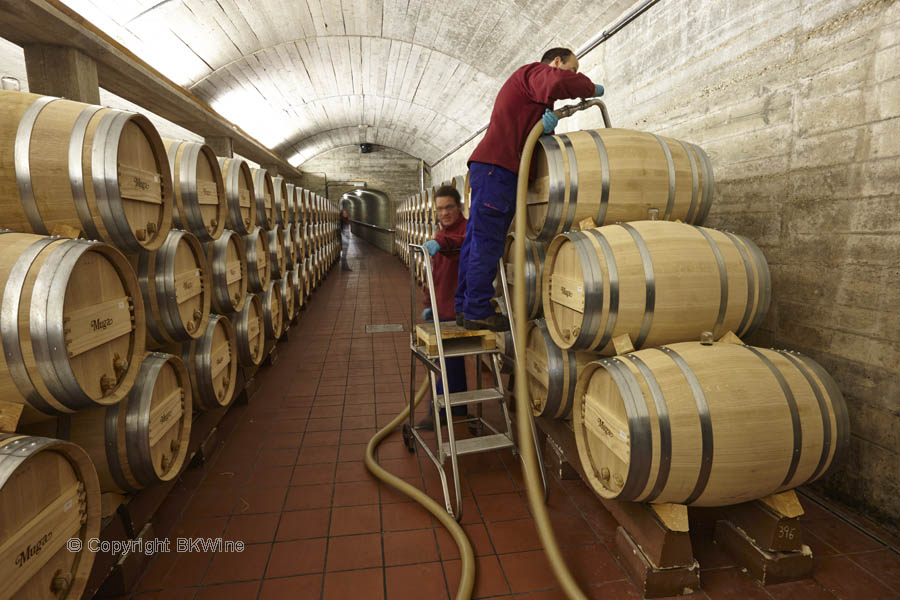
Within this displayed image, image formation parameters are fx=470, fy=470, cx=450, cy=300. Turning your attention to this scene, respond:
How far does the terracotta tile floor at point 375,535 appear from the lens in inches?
87.0

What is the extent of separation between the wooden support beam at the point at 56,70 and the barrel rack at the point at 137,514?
2.65 metres

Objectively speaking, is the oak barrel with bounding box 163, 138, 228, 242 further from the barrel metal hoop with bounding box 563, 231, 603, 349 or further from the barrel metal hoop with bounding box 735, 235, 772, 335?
the barrel metal hoop with bounding box 735, 235, 772, 335

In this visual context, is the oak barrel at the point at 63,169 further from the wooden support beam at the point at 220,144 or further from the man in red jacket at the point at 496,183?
the wooden support beam at the point at 220,144

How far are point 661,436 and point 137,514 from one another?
2561mm

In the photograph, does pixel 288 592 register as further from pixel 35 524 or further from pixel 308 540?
pixel 35 524

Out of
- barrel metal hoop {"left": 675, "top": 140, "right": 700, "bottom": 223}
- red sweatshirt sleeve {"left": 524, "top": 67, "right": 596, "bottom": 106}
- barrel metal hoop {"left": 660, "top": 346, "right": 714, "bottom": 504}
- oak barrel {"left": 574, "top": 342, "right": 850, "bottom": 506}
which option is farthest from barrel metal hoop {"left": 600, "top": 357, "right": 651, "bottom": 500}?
red sweatshirt sleeve {"left": 524, "top": 67, "right": 596, "bottom": 106}

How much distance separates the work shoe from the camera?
317cm

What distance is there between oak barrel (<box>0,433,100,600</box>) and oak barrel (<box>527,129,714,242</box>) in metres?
2.58

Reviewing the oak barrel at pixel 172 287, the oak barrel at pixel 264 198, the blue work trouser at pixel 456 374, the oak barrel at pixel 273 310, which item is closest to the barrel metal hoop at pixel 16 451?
the oak barrel at pixel 172 287

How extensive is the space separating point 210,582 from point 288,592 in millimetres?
404

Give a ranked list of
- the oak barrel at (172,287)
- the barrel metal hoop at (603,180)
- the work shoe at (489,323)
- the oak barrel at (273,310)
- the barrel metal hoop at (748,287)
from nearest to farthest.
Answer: the barrel metal hoop at (748,287)
the oak barrel at (172,287)
the barrel metal hoop at (603,180)
the work shoe at (489,323)
the oak barrel at (273,310)

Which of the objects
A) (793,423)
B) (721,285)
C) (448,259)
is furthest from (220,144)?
(793,423)

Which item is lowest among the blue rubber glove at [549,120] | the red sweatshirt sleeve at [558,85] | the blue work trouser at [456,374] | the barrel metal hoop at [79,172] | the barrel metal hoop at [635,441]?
the blue work trouser at [456,374]

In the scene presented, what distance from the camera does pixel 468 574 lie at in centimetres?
220
